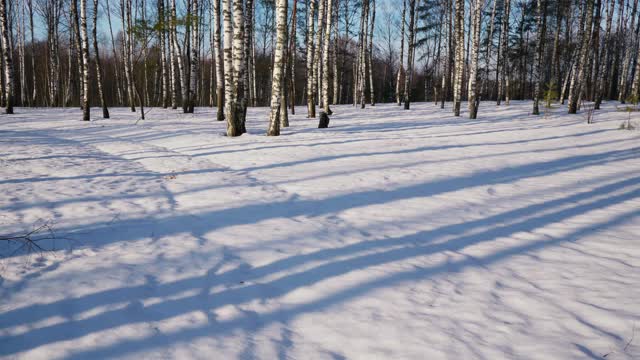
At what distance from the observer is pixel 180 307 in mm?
2680

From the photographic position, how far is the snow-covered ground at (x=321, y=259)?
239 centimetres

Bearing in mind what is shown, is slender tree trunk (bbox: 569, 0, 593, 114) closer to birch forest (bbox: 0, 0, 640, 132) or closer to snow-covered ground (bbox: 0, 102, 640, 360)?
→ birch forest (bbox: 0, 0, 640, 132)

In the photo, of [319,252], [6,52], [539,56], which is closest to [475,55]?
[539,56]

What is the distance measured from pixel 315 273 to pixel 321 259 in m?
0.28

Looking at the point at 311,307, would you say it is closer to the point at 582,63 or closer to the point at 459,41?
the point at 459,41

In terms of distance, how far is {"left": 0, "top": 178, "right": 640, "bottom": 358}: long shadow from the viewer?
2.40 m

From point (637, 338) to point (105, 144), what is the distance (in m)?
11.0

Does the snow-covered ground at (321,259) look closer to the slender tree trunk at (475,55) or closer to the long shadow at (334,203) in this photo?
the long shadow at (334,203)

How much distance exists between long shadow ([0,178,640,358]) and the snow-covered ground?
2 centimetres

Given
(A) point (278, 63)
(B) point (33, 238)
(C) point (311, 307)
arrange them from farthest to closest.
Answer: (A) point (278, 63) < (B) point (33, 238) < (C) point (311, 307)

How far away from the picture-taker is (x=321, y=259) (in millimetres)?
3502

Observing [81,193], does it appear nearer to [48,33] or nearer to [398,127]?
[398,127]

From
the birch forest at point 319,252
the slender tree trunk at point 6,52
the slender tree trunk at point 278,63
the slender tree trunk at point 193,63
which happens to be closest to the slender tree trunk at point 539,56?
the birch forest at point 319,252

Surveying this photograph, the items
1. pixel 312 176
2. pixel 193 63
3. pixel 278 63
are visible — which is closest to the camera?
pixel 312 176
